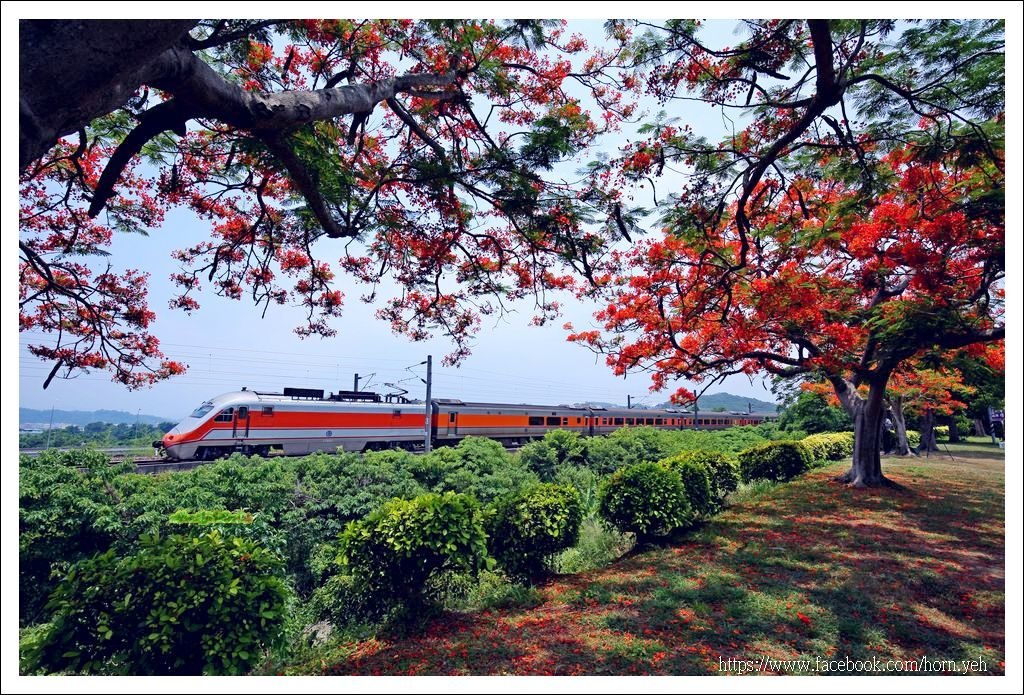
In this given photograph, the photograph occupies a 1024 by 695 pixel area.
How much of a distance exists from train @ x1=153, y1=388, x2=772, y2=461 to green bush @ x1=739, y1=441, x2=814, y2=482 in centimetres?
781

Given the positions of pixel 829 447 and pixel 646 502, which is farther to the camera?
pixel 829 447

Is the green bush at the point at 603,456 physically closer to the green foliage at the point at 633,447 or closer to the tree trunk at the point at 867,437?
the green foliage at the point at 633,447

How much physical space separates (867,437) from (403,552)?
1155cm

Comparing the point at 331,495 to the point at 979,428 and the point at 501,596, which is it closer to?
the point at 501,596

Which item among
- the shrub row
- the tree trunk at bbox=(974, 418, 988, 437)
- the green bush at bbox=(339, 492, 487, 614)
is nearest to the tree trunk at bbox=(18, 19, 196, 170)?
the green bush at bbox=(339, 492, 487, 614)

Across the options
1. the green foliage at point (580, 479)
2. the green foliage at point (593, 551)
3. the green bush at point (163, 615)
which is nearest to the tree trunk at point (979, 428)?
the green foliage at point (580, 479)

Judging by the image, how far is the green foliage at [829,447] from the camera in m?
15.9

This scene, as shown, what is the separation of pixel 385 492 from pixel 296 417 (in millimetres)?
9121

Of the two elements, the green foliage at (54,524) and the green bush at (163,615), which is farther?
the green foliage at (54,524)

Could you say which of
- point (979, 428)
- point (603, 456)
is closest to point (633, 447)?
point (603, 456)

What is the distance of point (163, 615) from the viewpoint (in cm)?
264

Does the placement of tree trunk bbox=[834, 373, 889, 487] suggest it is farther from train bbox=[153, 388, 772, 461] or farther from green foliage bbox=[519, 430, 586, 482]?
train bbox=[153, 388, 772, 461]

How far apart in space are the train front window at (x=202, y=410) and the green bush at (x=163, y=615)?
11.4 m

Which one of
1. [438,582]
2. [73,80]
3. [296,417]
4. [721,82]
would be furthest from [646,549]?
[296,417]
